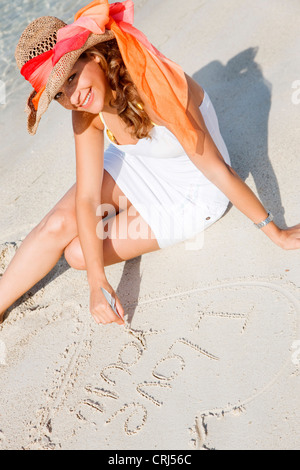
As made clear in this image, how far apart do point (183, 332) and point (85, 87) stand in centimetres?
122

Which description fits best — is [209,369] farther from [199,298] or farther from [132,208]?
[132,208]

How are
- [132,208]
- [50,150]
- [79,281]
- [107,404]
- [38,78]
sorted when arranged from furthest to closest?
[50,150], [79,281], [132,208], [107,404], [38,78]

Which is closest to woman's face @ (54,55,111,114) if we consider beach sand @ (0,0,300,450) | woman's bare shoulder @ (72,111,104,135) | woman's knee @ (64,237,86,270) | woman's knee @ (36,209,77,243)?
woman's bare shoulder @ (72,111,104,135)

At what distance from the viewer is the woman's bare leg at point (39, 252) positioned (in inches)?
109

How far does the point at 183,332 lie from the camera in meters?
2.54

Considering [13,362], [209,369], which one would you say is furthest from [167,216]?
[13,362]

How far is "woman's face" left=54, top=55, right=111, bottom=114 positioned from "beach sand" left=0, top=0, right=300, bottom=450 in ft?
3.40

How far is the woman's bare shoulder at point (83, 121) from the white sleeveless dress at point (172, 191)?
165mm

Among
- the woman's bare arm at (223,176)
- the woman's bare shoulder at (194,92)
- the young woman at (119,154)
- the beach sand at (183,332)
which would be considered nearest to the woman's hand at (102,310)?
the young woman at (119,154)

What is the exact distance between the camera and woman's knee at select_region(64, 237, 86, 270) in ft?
9.19

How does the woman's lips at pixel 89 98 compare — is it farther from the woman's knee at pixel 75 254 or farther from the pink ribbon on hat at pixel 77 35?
the woman's knee at pixel 75 254

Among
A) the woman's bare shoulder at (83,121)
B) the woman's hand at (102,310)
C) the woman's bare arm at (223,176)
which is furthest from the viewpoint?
the woman's bare shoulder at (83,121)

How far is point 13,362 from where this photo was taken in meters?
2.73

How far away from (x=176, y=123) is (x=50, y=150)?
6.54 ft
